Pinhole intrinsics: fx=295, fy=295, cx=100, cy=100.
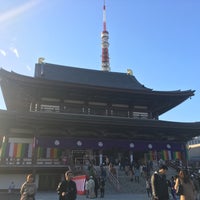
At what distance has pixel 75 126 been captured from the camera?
25.9m

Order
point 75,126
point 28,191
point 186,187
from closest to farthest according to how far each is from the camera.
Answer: point 186,187
point 28,191
point 75,126

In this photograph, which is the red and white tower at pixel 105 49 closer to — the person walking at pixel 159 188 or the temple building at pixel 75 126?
the temple building at pixel 75 126

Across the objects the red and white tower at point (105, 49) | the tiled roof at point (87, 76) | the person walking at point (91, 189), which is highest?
the red and white tower at point (105, 49)

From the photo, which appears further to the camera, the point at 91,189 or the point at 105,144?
the point at 105,144

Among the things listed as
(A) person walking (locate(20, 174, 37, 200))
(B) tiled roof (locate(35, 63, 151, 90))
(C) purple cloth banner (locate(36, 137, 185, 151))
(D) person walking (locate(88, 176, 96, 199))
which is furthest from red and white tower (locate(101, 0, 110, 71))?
(A) person walking (locate(20, 174, 37, 200))

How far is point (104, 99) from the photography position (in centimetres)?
2955

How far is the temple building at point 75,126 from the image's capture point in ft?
77.0

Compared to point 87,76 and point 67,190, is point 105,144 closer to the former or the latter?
point 87,76

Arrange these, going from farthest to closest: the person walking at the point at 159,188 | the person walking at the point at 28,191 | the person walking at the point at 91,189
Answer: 1. the person walking at the point at 91,189
2. the person walking at the point at 28,191
3. the person walking at the point at 159,188

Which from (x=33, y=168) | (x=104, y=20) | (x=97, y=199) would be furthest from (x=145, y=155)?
(x=104, y=20)

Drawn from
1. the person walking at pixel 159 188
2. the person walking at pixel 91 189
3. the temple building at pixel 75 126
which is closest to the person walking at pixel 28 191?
the person walking at pixel 159 188

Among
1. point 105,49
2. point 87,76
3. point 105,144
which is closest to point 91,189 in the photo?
point 105,144

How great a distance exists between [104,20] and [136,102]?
38.8 meters

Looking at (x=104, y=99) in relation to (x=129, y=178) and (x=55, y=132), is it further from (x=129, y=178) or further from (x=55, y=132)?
(x=129, y=178)
